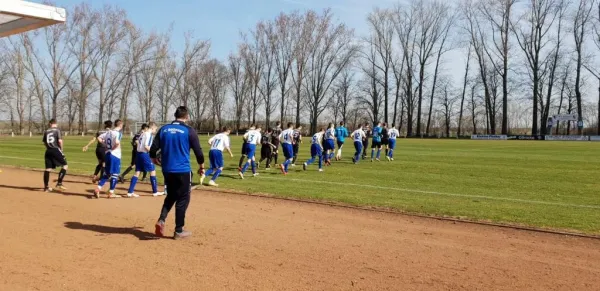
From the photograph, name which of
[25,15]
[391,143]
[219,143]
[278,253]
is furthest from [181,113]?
[391,143]

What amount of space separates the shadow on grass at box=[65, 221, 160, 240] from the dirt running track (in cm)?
2

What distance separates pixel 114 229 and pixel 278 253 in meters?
2.96

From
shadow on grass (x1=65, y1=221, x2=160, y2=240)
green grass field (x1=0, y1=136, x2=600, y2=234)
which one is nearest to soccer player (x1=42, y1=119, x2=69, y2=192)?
green grass field (x1=0, y1=136, x2=600, y2=234)

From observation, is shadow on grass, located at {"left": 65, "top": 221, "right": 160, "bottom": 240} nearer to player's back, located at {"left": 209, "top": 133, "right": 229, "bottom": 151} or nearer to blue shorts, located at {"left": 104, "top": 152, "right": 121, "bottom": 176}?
blue shorts, located at {"left": 104, "top": 152, "right": 121, "bottom": 176}

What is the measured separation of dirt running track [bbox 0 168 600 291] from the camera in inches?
192

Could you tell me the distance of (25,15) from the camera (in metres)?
6.76

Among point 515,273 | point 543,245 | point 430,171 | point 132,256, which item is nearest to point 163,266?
point 132,256

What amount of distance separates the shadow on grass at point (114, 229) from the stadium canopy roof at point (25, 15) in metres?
3.32

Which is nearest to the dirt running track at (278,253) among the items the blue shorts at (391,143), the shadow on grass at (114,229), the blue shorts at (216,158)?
the shadow on grass at (114,229)

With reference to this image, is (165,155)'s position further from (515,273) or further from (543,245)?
(543,245)

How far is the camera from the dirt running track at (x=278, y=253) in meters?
4.89

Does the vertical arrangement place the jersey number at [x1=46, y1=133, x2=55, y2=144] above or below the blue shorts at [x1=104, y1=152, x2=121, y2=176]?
above

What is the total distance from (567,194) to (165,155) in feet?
33.8

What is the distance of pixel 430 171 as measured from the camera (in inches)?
655
